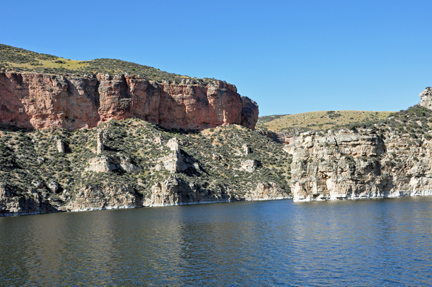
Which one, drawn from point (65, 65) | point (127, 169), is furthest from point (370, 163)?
point (65, 65)

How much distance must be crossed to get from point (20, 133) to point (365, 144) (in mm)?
75396

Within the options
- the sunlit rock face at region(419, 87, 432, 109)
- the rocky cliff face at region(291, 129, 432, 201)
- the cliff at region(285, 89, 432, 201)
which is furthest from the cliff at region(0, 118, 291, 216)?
the sunlit rock face at region(419, 87, 432, 109)

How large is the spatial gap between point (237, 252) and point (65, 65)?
346ft

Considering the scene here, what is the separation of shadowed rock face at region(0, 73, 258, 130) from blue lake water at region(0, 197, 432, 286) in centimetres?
6023

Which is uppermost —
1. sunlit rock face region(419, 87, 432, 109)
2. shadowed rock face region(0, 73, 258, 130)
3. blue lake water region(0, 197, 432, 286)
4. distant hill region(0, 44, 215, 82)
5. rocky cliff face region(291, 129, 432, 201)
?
distant hill region(0, 44, 215, 82)

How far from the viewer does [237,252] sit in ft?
112

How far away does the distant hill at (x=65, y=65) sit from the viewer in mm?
112750

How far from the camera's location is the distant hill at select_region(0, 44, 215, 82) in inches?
4439

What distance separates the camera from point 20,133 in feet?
332

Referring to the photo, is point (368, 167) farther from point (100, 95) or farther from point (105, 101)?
point (100, 95)

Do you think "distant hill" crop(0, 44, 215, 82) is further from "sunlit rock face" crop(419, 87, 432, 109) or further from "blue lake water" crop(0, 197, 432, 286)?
"blue lake water" crop(0, 197, 432, 286)

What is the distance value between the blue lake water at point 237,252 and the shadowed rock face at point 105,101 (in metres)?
60.2

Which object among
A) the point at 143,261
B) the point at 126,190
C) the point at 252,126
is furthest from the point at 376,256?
the point at 252,126

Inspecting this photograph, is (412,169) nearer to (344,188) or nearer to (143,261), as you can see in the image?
(344,188)
